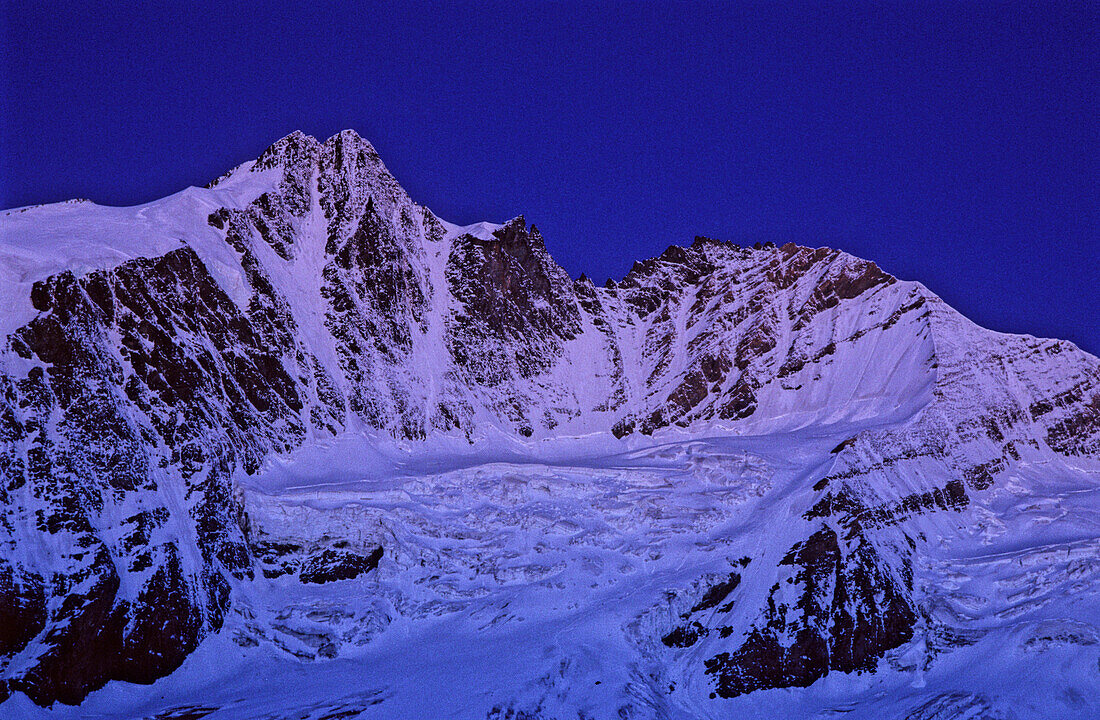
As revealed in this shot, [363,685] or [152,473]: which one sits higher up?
[152,473]

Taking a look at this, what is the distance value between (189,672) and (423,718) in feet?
93.2

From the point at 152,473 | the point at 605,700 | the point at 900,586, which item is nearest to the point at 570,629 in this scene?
the point at 605,700

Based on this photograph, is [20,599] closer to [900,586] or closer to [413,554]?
[413,554]

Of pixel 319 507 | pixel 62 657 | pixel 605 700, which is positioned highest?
pixel 319 507


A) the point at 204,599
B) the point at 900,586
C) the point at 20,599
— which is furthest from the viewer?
the point at 900,586

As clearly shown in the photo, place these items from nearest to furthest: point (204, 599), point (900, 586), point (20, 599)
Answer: point (20, 599), point (204, 599), point (900, 586)

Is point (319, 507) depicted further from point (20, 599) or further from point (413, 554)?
point (20, 599)

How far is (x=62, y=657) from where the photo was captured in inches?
6378

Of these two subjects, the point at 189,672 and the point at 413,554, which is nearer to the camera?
the point at 189,672

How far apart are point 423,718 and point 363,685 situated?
1028cm

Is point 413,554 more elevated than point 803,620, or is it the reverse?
point 413,554

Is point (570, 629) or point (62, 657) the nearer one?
point (62, 657)

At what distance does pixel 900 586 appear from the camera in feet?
624

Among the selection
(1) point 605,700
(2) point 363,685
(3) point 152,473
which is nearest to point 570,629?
(1) point 605,700
